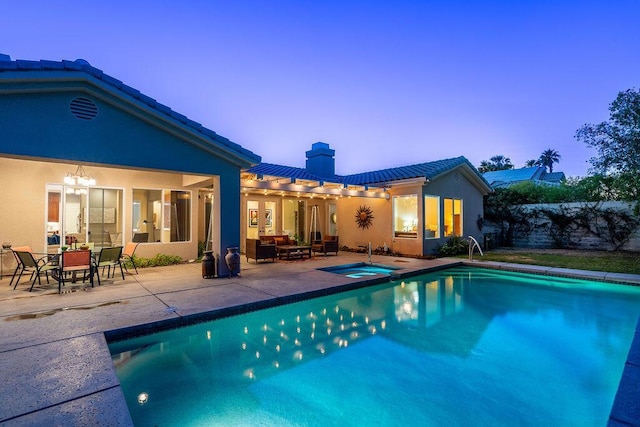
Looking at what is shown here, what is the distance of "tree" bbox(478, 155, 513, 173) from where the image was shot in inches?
1624

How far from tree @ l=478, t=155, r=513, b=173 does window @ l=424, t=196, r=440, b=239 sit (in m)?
Answer: 31.1

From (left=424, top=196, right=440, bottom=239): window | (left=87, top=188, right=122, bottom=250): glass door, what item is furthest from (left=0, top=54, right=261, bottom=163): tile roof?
(left=424, top=196, right=440, bottom=239): window

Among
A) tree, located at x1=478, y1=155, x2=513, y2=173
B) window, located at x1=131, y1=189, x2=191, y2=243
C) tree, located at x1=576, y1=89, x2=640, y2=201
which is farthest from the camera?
tree, located at x1=478, y1=155, x2=513, y2=173

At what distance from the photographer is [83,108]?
586 cm

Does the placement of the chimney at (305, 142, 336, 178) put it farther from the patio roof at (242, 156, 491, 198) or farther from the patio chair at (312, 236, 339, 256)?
the patio chair at (312, 236, 339, 256)

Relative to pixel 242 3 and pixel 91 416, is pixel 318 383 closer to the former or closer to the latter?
pixel 91 416

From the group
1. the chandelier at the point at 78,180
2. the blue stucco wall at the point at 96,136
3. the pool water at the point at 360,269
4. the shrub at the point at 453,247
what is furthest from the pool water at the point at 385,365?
the shrub at the point at 453,247

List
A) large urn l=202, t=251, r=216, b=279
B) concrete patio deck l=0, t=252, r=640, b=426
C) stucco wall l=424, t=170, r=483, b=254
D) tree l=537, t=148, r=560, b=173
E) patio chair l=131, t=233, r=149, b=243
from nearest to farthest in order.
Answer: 1. concrete patio deck l=0, t=252, r=640, b=426
2. large urn l=202, t=251, r=216, b=279
3. patio chair l=131, t=233, r=149, b=243
4. stucco wall l=424, t=170, r=483, b=254
5. tree l=537, t=148, r=560, b=173

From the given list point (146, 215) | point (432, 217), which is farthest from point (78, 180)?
point (432, 217)

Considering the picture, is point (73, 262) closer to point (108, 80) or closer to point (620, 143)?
point (108, 80)

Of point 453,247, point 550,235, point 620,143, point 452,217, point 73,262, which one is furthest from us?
point 550,235

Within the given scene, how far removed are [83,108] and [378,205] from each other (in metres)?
10.8

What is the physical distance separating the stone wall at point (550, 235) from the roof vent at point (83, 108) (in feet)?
53.6

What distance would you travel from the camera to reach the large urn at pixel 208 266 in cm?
760
